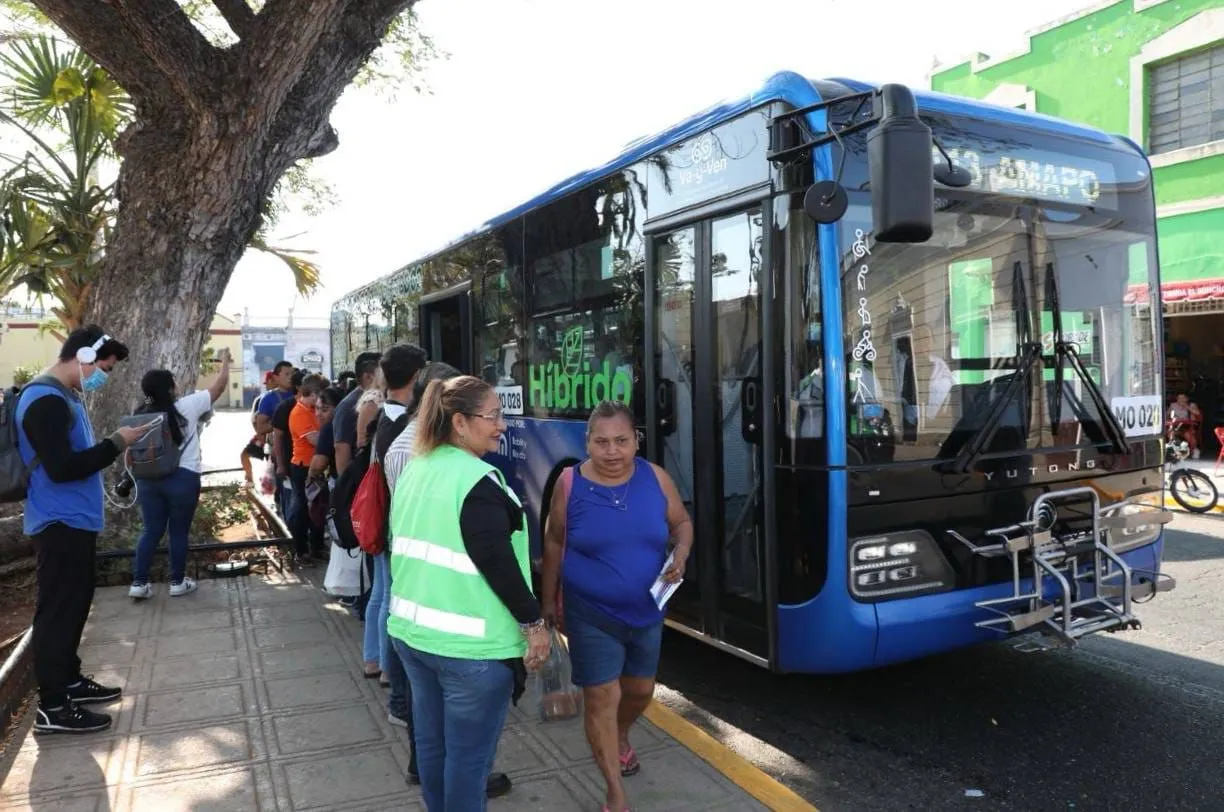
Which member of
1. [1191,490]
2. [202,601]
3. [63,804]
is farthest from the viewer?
[1191,490]

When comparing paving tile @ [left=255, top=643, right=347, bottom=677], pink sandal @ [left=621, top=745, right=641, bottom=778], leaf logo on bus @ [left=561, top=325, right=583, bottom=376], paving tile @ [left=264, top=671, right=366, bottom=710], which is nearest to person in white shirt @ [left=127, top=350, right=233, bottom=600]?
paving tile @ [left=255, top=643, right=347, bottom=677]

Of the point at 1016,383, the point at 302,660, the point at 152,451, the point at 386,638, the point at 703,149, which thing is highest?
the point at 703,149

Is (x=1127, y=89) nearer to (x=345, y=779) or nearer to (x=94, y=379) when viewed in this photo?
(x=94, y=379)

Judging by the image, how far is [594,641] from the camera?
344cm

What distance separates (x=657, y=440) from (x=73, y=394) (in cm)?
300

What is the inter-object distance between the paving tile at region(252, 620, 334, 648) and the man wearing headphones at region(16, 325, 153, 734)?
1.34m

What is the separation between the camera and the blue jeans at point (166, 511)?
662 cm

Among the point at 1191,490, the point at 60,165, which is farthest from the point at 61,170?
the point at 1191,490

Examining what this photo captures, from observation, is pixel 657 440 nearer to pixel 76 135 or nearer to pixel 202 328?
pixel 202 328

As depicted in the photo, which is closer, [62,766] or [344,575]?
[62,766]

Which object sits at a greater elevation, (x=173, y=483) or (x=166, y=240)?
(x=166, y=240)

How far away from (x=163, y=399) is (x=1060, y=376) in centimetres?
572

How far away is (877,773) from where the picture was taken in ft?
13.6

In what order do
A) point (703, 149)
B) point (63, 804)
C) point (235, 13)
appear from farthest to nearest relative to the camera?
→ point (235, 13)
point (703, 149)
point (63, 804)
